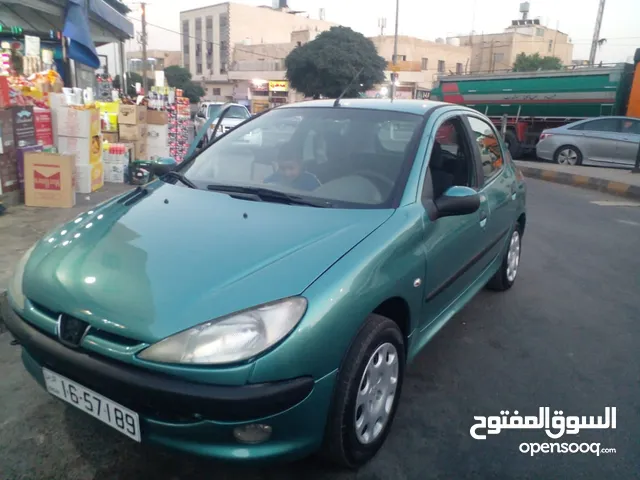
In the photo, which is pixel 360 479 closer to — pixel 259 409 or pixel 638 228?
pixel 259 409

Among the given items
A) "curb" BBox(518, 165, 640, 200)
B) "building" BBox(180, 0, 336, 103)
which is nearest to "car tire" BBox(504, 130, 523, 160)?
"curb" BBox(518, 165, 640, 200)

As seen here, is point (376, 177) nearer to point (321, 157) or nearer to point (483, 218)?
point (321, 157)

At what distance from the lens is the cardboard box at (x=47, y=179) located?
5.66 meters

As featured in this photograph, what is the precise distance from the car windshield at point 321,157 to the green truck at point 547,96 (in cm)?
1427

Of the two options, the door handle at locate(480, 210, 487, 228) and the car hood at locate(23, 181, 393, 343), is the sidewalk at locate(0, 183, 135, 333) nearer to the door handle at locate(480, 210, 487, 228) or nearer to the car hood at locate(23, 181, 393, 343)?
the car hood at locate(23, 181, 393, 343)

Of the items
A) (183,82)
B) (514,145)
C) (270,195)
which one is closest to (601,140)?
(514,145)

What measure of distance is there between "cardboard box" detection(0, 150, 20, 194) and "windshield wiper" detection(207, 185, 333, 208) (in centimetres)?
403

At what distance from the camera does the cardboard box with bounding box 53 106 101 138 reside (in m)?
6.46

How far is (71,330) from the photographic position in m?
1.80

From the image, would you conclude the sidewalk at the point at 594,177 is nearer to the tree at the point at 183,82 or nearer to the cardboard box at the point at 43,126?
the cardboard box at the point at 43,126

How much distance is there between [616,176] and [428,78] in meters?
45.7

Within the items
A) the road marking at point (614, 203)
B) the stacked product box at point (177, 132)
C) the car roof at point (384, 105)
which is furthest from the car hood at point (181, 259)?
the stacked product box at point (177, 132)

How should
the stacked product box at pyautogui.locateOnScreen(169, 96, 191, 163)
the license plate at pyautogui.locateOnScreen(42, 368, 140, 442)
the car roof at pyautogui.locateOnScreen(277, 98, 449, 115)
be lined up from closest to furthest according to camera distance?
the license plate at pyautogui.locateOnScreen(42, 368, 140, 442)
the car roof at pyautogui.locateOnScreen(277, 98, 449, 115)
the stacked product box at pyautogui.locateOnScreen(169, 96, 191, 163)

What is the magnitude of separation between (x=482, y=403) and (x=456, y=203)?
1056mm
